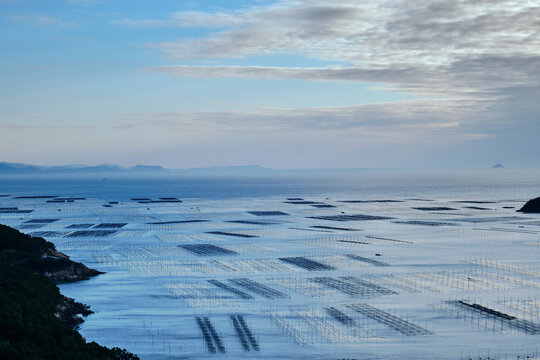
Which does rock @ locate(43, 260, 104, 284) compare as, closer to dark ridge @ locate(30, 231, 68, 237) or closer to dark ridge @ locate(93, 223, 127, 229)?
dark ridge @ locate(30, 231, 68, 237)

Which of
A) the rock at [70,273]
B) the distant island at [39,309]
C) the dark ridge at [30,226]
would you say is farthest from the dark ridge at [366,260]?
the dark ridge at [30,226]

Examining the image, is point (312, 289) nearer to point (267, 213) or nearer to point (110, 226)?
point (110, 226)

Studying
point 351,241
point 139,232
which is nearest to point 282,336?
point 351,241

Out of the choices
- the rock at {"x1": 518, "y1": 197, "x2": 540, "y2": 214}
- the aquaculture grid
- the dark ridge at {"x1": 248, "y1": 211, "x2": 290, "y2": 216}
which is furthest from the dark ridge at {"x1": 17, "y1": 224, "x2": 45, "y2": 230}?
the rock at {"x1": 518, "y1": 197, "x2": 540, "y2": 214}

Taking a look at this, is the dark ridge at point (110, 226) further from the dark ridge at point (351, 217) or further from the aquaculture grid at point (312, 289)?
the dark ridge at point (351, 217)

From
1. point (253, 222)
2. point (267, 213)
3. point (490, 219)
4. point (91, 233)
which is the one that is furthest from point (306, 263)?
point (267, 213)

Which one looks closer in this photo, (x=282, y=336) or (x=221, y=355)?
(x=221, y=355)

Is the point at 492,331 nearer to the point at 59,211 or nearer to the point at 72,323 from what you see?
the point at 72,323

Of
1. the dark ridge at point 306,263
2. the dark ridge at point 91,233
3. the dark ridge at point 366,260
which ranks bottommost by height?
the dark ridge at point 306,263
